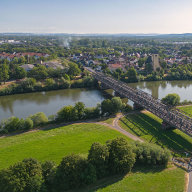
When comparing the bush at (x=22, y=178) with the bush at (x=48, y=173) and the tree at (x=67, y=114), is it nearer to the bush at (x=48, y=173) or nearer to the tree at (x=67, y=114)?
the bush at (x=48, y=173)

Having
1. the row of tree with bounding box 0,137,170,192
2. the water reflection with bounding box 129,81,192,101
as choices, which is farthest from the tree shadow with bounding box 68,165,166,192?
the water reflection with bounding box 129,81,192,101

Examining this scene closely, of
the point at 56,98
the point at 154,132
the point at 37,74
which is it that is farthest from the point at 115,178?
the point at 37,74

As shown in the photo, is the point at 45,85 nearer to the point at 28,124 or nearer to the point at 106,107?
the point at 28,124

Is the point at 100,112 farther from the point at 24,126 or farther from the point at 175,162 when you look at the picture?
the point at 175,162

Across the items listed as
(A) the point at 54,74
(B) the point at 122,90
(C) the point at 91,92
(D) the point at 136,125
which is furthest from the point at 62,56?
(D) the point at 136,125

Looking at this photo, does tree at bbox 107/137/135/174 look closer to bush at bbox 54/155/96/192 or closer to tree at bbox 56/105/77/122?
bush at bbox 54/155/96/192

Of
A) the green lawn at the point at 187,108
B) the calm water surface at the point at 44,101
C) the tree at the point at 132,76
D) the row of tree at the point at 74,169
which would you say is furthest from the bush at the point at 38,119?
the tree at the point at 132,76
